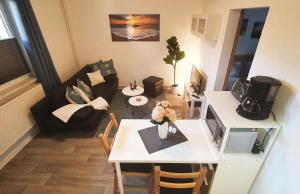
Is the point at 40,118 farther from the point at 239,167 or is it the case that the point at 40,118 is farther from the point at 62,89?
the point at 239,167

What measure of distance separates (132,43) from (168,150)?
320cm

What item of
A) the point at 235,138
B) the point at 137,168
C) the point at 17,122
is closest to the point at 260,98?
the point at 235,138

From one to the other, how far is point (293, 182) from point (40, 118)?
326cm

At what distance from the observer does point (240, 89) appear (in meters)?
1.48

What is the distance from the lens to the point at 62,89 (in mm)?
2836

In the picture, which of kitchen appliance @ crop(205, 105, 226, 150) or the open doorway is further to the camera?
the open doorway

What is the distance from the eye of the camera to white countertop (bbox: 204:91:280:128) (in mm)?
1229

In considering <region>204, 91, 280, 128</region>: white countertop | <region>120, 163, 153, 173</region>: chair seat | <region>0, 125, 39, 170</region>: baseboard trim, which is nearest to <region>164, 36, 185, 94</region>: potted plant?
<region>204, 91, 280, 128</region>: white countertop

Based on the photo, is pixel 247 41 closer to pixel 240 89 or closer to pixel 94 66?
pixel 240 89

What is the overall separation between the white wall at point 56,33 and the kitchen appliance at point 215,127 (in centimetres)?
327

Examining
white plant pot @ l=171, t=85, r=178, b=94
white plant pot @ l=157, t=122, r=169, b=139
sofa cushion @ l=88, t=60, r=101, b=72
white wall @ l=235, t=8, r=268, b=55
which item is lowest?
white plant pot @ l=171, t=85, r=178, b=94

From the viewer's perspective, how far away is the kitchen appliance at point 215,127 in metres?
1.38

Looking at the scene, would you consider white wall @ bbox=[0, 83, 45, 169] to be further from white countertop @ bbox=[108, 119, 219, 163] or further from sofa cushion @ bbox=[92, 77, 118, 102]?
white countertop @ bbox=[108, 119, 219, 163]

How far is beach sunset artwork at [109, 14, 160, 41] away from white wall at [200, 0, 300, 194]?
2.56m
